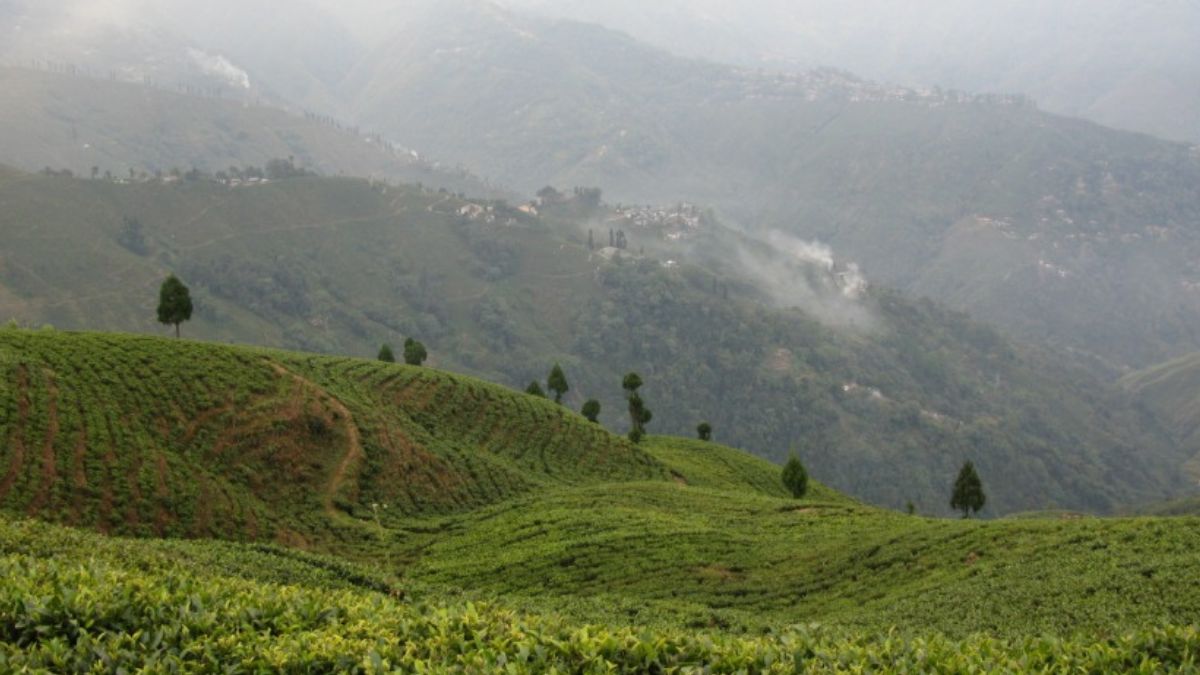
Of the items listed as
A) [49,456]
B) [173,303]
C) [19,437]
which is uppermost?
[173,303]

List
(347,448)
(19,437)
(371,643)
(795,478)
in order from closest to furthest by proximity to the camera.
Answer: (371,643) < (19,437) < (347,448) < (795,478)

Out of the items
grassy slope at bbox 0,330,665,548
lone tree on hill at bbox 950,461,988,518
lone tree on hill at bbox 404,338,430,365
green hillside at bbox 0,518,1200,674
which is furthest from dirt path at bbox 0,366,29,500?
lone tree on hill at bbox 950,461,988,518

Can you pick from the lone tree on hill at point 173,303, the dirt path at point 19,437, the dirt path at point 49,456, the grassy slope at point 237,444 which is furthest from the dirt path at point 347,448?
the lone tree on hill at point 173,303

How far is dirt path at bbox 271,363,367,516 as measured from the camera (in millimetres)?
42500

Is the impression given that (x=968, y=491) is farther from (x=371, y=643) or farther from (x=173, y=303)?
(x=173, y=303)

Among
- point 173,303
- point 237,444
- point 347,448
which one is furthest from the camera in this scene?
point 173,303

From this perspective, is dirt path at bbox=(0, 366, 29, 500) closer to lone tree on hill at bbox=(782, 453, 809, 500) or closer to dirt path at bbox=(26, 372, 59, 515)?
dirt path at bbox=(26, 372, 59, 515)

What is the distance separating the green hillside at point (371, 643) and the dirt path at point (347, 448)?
28.9 metres

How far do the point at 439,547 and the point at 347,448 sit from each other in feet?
33.5

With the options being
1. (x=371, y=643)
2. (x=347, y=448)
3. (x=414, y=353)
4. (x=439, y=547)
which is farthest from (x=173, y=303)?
(x=371, y=643)

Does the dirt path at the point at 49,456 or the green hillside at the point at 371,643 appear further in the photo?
the dirt path at the point at 49,456

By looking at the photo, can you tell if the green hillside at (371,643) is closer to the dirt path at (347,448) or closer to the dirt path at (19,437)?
the dirt path at (19,437)

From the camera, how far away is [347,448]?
151 feet

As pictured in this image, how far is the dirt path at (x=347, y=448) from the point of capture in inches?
1673
